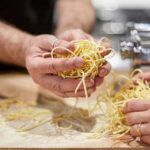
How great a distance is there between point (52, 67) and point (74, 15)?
63 centimetres

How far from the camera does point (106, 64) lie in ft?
3.55

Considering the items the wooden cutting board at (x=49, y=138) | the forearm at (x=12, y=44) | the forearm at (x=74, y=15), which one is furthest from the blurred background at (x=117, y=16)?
the wooden cutting board at (x=49, y=138)

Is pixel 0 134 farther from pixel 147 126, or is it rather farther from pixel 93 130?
pixel 147 126

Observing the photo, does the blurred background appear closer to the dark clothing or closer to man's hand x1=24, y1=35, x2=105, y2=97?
the dark clothing

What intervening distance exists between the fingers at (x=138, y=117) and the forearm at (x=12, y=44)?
1.24 ft

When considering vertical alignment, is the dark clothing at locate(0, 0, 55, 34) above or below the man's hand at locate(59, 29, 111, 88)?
above

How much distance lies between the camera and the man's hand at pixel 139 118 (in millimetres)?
1008

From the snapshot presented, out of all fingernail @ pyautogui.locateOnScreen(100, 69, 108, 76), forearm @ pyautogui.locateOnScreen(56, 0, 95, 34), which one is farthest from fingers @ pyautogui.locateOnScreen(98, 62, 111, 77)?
forearm @ pyautogui.locateOnScreen(56, 0, 95, 34)

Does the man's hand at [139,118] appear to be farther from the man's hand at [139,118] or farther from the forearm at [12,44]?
the forearm at [12,44]

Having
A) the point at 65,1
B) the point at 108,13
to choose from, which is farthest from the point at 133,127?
the point at 108,13

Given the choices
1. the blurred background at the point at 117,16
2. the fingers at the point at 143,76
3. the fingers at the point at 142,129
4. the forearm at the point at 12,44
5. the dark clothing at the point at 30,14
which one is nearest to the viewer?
the fingers at the point at 142,129

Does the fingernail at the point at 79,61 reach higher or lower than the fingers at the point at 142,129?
higher

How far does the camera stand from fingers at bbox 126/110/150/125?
1.01m

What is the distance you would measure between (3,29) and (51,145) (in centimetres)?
51
